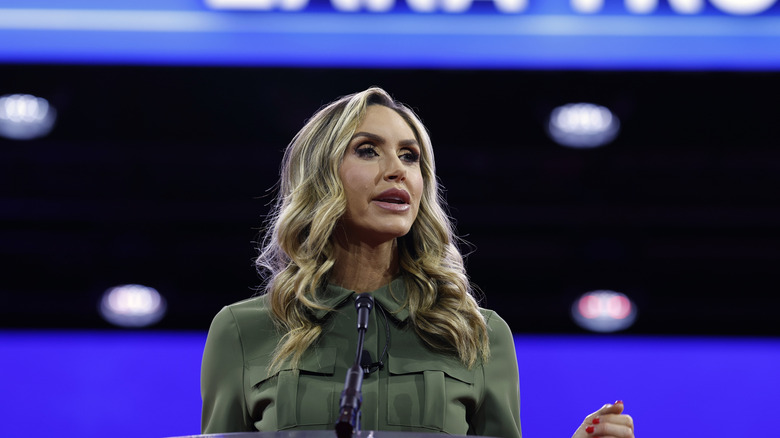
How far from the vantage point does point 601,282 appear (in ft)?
15.0

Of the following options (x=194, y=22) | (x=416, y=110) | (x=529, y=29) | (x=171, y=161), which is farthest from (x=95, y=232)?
(x=529, y=29)

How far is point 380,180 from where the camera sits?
5.92 feet

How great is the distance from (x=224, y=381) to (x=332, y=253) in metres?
0.34

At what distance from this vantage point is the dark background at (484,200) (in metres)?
→ 4.32

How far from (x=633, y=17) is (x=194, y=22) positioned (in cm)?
186

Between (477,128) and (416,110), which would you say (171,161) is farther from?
(477,128)

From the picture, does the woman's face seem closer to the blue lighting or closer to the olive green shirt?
the olive green shirt

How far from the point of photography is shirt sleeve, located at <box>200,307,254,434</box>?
69.2 inches

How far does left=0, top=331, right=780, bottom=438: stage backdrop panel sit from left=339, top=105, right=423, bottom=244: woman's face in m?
2.24

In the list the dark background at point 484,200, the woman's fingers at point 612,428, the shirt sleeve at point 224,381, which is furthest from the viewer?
the dark background at point 484,200

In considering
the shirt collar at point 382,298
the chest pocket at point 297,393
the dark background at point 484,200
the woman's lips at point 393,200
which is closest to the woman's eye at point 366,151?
the woman's lips at point 393,200

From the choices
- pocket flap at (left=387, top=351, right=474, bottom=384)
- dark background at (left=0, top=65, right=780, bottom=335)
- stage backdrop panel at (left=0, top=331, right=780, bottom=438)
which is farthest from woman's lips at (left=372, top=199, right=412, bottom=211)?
dark background at (left=0, top=65, right=780, bottom=335)

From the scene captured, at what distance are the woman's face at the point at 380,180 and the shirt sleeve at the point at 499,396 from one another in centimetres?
32

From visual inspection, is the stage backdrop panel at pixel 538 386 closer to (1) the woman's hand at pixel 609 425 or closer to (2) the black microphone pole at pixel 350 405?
(1) the woman's hand at pixel 609 425
